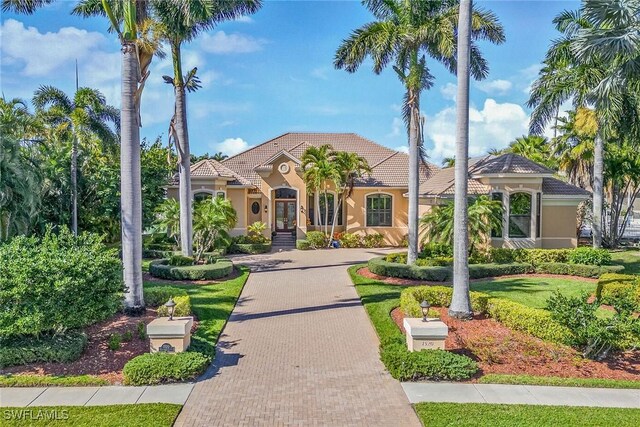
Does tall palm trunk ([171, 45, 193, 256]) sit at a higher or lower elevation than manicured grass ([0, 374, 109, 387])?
higher

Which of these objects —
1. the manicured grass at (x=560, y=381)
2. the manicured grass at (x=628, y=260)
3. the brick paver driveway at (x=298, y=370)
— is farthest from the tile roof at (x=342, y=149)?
the manicured grass at (x=560, y=381)

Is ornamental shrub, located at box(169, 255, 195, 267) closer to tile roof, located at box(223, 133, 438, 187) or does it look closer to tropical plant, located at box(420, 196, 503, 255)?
A: tropical plant, located at box(420, 196, 503, 255)

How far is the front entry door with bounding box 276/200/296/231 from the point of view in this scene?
100 feet

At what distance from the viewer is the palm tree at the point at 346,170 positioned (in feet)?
88.2

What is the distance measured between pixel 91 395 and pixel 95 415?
918 mm

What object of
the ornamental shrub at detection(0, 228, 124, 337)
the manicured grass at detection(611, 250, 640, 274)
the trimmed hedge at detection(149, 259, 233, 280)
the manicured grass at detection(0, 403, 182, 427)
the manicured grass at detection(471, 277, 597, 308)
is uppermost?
the ornamental shrub at detection(0, 228, 124, 337)

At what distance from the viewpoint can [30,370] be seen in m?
8.30

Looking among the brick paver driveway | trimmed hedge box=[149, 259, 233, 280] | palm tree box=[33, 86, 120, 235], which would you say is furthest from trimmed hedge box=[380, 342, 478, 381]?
palm tree box=[33, 86, 120, 235]

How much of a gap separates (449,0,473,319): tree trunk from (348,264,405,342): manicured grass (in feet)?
6.47

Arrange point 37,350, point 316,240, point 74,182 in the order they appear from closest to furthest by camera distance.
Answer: point 37,350 → point 74,182 → point 316,240

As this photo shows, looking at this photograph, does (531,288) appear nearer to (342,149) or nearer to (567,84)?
(567,84)

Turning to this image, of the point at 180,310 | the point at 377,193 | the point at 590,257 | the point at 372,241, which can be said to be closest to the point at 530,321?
the point at 180,310

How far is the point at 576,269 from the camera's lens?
1877cm

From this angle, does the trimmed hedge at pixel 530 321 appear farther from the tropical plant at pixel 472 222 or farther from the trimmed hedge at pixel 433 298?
the tropical plant at pixel 472 222
